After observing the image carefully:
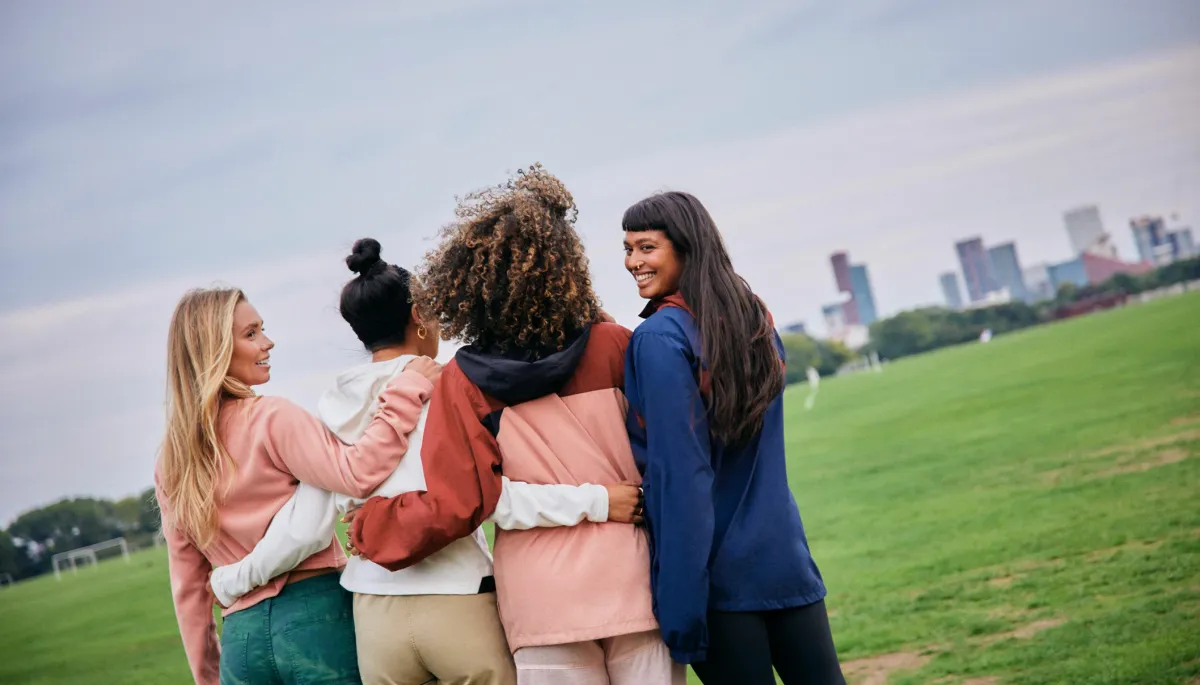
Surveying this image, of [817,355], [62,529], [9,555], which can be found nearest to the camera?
[9,555]

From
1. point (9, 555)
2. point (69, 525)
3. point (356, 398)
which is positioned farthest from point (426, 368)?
point (69, 525)

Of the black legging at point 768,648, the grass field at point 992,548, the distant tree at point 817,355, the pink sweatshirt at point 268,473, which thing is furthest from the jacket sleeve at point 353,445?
the distant tree at point 817,355

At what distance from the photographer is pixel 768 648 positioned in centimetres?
274

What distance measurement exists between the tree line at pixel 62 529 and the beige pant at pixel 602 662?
64.7ft

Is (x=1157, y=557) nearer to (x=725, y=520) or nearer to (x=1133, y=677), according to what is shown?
(x=1133, y=677)

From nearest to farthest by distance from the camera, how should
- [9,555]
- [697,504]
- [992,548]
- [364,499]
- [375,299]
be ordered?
1. [697,504]
2. [364,499]
3. [375,299]
4. [992,548]
5. [9,555]

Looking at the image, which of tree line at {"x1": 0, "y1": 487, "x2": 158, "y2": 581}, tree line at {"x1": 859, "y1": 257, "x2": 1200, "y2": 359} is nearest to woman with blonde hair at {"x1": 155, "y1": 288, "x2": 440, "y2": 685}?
tree line at {"x1": 0, "y1": 487, "x2": 158, "y2": 581}

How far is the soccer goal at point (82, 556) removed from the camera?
21797 mm

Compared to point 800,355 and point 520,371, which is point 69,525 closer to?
point 520,371

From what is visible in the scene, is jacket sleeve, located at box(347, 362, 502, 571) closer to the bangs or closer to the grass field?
the bangs

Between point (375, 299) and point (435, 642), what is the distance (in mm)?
908

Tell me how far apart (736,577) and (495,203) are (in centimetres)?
106

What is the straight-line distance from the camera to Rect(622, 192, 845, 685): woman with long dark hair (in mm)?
2609

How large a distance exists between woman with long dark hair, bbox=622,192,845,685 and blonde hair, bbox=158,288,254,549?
3.61 feet
